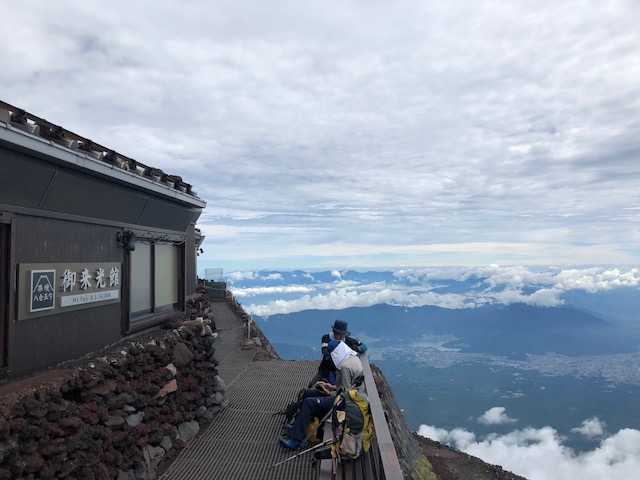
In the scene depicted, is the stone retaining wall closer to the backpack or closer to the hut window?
the hut window

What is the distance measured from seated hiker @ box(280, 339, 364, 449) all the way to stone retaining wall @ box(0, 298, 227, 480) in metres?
1.91

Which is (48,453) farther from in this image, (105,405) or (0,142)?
(0,142)

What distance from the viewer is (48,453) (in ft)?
14.9

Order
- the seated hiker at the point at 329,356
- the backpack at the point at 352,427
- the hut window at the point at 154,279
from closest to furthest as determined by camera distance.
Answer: the backpack at the point at 352,427 < the seated hiker at the point at 329,356 < the hut window at the point at 154,279

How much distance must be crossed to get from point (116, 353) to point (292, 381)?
5756 millimetres

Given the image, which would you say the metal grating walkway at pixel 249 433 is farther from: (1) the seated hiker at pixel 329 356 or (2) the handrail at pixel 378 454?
(1) the seated hiker at pixel 329 356

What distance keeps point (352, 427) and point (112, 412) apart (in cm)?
318

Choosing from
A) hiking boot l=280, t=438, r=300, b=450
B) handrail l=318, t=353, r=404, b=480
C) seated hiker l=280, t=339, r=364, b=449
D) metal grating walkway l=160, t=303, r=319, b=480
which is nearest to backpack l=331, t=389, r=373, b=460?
handrail l=318, t=353, r=404, b=480

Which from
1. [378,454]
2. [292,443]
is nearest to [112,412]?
[292,443]

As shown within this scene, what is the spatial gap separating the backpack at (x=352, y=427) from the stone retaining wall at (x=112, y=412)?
9.06ft

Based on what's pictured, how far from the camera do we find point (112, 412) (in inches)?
235

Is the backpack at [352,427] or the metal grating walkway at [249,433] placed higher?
the backpack at [352,427]

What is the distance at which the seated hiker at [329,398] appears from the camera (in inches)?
266

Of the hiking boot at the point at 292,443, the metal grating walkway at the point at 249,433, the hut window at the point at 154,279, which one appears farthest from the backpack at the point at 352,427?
the hut window at the point at 154,279
